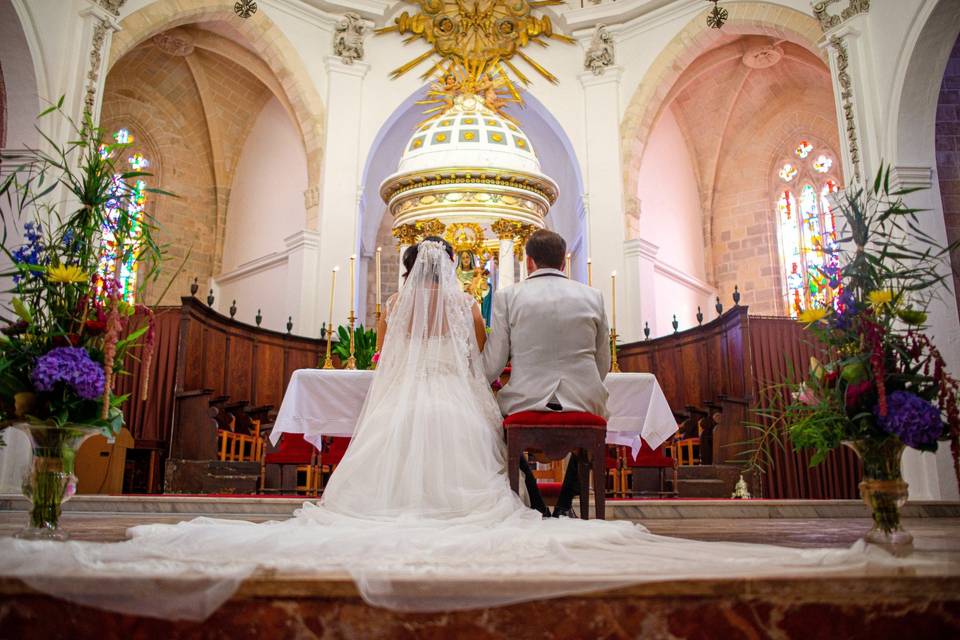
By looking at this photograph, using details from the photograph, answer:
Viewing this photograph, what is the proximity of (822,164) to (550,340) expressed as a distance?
11.5 meters

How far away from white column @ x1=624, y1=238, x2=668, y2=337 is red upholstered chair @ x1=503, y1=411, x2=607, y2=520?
8.00 m

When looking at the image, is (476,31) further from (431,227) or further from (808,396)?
(808,396)

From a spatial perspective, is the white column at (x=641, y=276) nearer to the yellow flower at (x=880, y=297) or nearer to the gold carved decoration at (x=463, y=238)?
the gold carved decoration at (x=463, y=238)

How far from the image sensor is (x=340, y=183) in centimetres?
1202

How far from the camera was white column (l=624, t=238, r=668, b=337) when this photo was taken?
1173cm

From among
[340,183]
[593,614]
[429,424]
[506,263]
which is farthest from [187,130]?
[593,614]

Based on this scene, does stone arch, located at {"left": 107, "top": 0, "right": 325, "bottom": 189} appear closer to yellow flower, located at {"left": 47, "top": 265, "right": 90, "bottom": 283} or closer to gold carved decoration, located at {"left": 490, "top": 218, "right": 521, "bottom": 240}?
gold carved decoration, located at {"left": 490, "top": 218, "right": 521, "bottom": 240}

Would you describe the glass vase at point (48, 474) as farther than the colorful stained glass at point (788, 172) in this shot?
No

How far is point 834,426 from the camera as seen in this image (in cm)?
290

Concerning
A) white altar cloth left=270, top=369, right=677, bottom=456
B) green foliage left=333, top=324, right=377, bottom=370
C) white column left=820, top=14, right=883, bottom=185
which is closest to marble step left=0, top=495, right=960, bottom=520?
white altar cloth left=270, top=369, right=677, bottom=456

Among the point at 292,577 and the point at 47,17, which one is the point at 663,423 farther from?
the point at 47,17

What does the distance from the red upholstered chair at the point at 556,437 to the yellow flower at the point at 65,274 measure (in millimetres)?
1859

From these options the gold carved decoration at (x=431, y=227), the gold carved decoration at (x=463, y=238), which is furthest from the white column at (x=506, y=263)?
the gold carved decoration at (x=431, y=227)

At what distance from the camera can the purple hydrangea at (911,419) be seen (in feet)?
8.80
